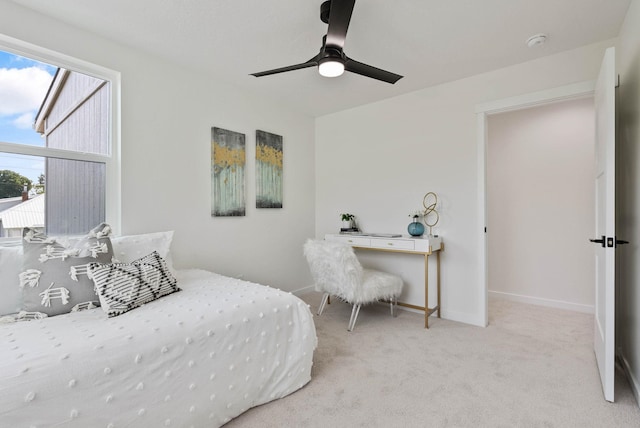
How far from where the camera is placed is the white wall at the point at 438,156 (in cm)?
279

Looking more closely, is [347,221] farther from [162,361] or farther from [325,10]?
[162,361]

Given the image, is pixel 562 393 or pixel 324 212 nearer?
pixel 562 393

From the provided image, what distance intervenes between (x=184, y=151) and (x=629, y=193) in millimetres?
3318

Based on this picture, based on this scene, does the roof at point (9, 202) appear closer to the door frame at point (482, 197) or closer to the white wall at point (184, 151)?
the white wall at point (184, 151)

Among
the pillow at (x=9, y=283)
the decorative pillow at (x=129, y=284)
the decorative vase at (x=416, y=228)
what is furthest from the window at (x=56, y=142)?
the decorative vase at (x=416, y=228)

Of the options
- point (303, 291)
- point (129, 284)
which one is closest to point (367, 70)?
point (129, 284)

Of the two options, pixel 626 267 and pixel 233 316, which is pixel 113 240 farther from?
pixel 626 267

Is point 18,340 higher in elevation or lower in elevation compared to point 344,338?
higher

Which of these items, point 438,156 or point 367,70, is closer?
point 367,70

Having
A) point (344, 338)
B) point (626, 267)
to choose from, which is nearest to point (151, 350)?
point (344, 338)

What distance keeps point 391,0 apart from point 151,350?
2.28 m

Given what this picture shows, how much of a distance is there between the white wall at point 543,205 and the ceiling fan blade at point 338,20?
2.91 m

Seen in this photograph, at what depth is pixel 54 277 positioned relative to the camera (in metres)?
1.68

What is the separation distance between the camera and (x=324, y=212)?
4.21m
